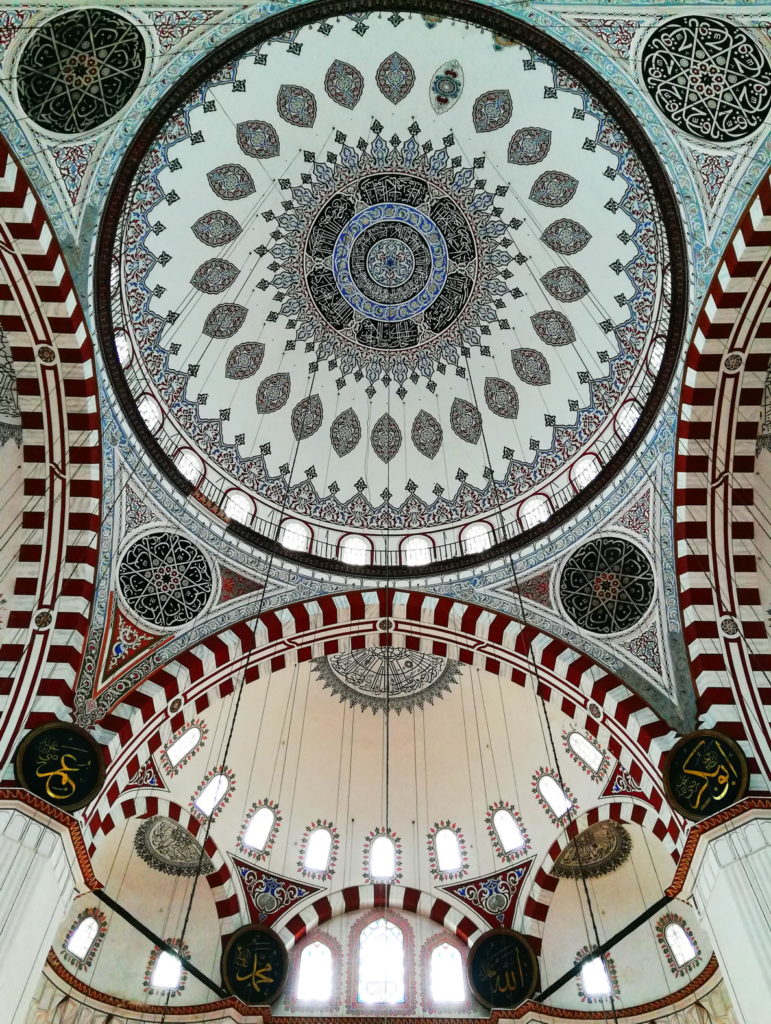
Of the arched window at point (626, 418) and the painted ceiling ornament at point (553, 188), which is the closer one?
the arched window at point (626, 418)

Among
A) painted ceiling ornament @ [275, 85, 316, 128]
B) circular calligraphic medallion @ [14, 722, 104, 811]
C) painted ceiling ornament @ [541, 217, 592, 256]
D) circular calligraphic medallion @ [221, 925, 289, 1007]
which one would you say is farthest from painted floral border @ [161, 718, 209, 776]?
painted ceiling ornament @ [541, 217, 592, 256]

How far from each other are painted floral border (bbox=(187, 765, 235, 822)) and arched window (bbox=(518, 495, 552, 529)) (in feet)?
16.1

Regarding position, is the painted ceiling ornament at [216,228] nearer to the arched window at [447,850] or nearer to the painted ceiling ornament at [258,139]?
the painted ceiling ornament at [258,139]

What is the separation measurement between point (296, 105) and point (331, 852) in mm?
9530

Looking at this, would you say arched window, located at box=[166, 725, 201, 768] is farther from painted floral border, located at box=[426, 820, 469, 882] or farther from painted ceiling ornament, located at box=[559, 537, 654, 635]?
painted ceiling ornament, located at box=[559, 537, 654, 635]

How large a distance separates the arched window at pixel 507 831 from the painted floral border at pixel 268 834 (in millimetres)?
2953

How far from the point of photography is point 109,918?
382 inches

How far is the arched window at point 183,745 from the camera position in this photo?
10055mm

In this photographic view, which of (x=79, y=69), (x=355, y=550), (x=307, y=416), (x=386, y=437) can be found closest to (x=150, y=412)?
(x=307, y=416)

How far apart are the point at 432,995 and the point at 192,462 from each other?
23.6 feet

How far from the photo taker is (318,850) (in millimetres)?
10664

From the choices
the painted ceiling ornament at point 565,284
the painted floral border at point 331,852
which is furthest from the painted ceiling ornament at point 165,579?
the painted ceiling ornament at point 565,284

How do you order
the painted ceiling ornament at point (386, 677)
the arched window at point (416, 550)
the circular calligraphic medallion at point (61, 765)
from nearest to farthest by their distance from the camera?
the circular calligraphic medallion at point (61, 765) → the arched window at point (416, 550) → the painted ceiling ornament at point (386, 677)

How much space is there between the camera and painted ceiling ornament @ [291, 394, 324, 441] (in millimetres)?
10836
